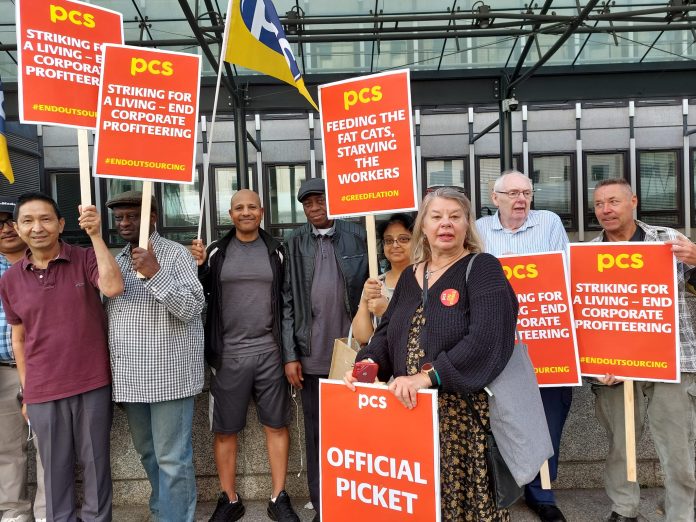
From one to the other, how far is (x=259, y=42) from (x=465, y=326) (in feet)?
7.55

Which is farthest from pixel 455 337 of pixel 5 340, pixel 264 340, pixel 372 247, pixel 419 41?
pixel 419 41

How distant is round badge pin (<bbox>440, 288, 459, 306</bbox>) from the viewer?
1994 millimetres

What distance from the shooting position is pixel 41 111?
2648 mm

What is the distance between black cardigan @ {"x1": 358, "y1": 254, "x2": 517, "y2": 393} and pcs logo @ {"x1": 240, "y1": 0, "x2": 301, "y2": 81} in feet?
6.56

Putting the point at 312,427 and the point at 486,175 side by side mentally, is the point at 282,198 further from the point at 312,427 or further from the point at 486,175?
the point at 312,427

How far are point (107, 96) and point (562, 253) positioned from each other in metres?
2.54

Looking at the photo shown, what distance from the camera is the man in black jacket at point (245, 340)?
127 inches

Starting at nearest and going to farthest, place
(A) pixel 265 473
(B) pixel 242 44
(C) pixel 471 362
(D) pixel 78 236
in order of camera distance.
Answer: (C) pixel 471 362 < (B) pixel 242 44 < (A) pixel 265 473 < (D) pixel 78 236

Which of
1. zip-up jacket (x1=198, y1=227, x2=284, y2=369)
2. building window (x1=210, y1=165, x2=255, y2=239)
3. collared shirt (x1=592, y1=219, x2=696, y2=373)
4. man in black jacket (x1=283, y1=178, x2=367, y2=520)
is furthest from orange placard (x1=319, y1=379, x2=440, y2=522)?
building window (x1=210, y1=165, x2=255, y2=239)

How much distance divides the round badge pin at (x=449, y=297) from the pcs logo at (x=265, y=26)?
2.09m

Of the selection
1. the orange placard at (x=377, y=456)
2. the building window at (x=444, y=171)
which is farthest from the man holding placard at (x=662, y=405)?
the building window at (x=444, y=171)

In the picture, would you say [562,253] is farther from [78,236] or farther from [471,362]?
[78,236]

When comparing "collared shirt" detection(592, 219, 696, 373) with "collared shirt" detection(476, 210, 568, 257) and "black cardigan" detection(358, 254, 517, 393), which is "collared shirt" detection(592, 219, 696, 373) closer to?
"collared shirt" detection(476, 210, 568, 257)

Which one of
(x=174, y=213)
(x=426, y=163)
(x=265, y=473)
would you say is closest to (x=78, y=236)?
(x=174, y=213)
